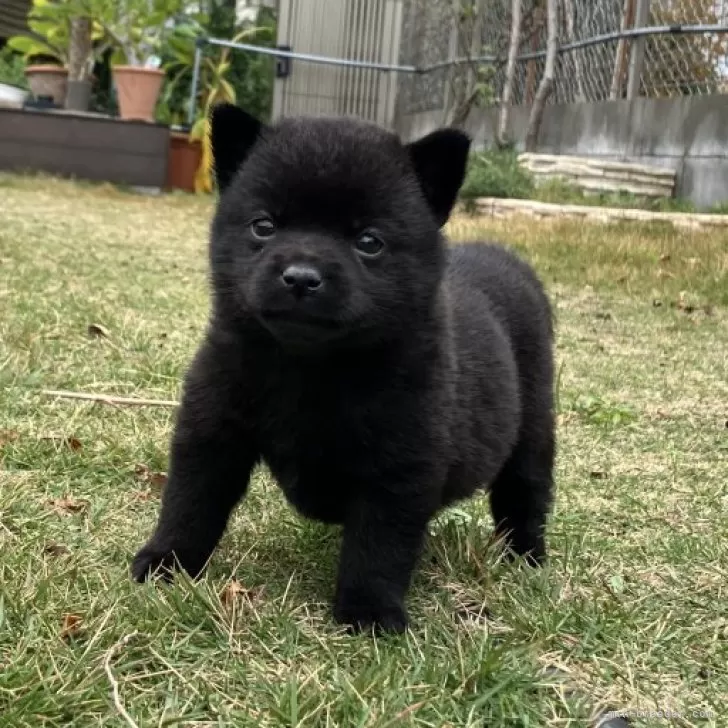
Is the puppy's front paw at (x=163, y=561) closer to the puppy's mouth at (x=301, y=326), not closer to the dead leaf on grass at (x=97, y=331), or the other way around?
the puppy's mouth at (x=301, y=326)

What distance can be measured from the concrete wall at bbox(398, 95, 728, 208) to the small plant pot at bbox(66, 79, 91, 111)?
19.4 feet

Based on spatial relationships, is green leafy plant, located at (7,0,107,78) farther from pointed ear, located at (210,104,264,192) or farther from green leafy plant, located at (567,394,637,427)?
pointed ear, located at (210,104,264,192)

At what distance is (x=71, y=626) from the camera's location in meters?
1.84

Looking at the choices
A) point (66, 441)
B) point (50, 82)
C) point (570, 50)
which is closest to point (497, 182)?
point (570, 50)

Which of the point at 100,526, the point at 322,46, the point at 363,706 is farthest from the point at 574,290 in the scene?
the point at 322,46

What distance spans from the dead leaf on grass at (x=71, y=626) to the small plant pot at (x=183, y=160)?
12.1 m

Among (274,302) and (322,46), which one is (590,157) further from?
(274,302)

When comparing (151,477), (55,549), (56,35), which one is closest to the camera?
(55,549)

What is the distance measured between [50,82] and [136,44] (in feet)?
4.51

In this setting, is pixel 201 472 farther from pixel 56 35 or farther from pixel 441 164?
pixel 56 35

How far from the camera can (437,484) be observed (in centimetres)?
216

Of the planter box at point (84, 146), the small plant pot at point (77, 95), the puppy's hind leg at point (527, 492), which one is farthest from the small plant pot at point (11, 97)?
the puppy's hind leg at point (527, 492)

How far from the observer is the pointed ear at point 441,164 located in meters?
2.25

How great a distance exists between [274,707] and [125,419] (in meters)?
2.02
